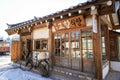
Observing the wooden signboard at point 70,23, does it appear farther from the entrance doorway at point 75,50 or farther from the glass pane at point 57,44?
the glass pane at point 57,44

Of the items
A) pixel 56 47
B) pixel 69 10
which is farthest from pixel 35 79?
pixel 69 10

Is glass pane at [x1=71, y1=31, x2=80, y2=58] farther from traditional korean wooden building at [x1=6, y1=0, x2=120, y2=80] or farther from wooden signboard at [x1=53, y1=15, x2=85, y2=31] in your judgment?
wooden signboard at [x1=53, y1=15, x2=85, y2=31]

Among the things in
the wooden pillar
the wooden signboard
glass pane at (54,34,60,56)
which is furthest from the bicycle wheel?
the wooden pillar

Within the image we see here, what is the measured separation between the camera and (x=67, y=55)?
557 cm

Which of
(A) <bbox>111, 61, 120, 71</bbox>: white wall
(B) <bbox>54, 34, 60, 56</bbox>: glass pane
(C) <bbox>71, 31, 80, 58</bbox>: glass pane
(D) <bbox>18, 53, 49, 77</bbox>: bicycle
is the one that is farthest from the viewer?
(A) <bbox>111, 61, 120, 71</bbox>: white wall

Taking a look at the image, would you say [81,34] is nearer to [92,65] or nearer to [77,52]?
[77,52]

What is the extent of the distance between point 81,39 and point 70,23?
93 cm

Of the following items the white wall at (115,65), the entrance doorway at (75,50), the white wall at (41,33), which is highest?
the white wall at (41,33)

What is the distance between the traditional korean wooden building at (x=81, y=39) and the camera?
4.25 meters

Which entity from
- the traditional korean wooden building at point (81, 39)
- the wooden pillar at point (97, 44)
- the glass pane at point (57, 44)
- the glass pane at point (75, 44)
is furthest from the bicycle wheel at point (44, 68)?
the wooden pillar at point (97, 44)

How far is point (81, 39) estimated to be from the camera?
5016 mm

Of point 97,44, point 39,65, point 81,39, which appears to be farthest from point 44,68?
point 97,44

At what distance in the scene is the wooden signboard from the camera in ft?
15.8

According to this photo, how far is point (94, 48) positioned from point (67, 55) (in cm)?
157
